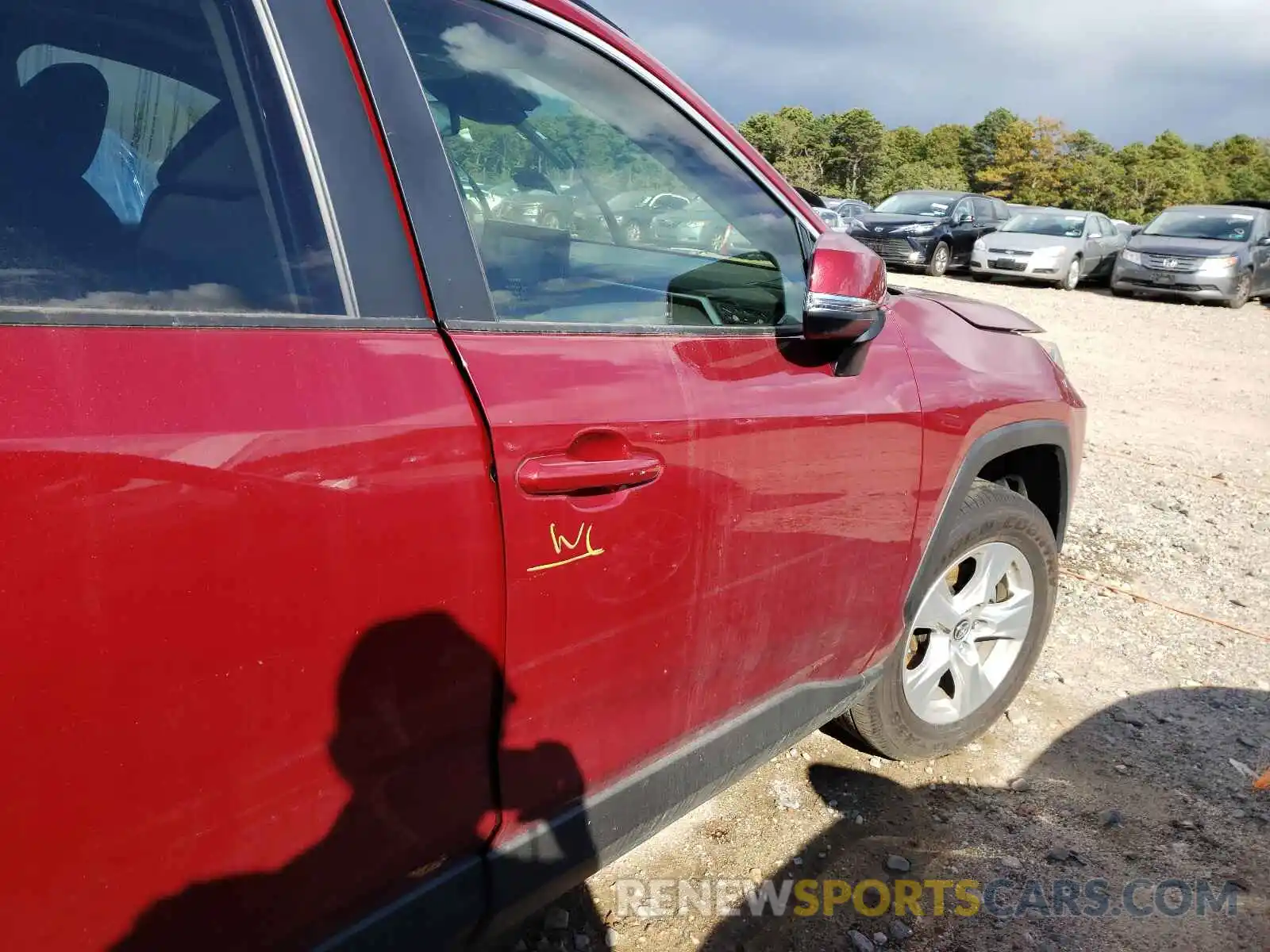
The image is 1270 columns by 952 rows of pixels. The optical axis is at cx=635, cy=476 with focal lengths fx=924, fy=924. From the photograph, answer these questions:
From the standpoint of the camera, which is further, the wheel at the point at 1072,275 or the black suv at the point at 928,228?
the black suv at the point at 928,228

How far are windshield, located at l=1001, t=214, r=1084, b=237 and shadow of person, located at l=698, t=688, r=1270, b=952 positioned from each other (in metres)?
15.4

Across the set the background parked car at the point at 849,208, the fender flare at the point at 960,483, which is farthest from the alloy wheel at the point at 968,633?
the background parked car at the point at 849,208

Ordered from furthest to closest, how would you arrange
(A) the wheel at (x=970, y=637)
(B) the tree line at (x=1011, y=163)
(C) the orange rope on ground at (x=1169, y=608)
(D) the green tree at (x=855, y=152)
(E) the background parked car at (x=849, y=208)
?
1. (D) the green tree at (x=855, y=152)
2. (B) the tree line at (x=1011, y=163)
3. (E) the background parked car at (x=849, y=208)
4. (C) the orange rope on ground at (x=1169, y=608)
5. (A) the wheel at (x=970, y=637)

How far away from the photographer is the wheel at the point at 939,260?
16.6 metres

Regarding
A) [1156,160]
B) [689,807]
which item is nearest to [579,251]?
[689,807]

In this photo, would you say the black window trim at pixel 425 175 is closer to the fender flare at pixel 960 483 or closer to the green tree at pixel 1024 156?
the fender flare at pixel 960 483

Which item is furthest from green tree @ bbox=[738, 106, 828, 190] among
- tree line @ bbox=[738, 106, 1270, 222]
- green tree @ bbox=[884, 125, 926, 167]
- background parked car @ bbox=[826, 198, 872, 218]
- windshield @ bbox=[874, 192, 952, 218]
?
windshield @ bbox=[874, 192, 952, 218]

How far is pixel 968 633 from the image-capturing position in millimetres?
2832

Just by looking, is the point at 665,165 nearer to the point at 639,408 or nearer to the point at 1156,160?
the point at 639,408

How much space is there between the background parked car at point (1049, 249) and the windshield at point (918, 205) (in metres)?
0.94

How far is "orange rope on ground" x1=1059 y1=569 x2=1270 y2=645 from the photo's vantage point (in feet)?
12.5

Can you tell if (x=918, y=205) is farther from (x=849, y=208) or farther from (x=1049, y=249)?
(x=849, y=208)

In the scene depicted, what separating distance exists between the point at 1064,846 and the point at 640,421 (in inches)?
75.3

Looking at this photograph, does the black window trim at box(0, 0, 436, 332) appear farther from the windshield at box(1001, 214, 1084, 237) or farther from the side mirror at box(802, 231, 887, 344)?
the windshield at box(1001, 214, 1084, 237)
